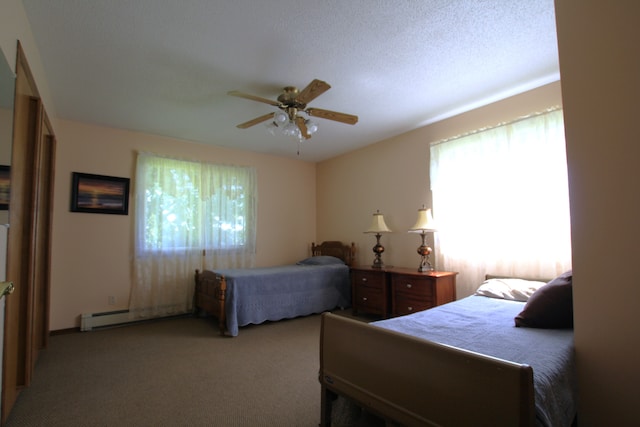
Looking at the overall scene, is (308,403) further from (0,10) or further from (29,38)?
(29,38)

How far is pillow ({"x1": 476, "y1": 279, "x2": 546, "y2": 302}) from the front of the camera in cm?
258

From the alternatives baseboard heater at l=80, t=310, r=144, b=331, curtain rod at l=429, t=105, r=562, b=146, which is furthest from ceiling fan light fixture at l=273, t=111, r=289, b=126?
baseboard heater at l=80, t=310, r=144, b=331

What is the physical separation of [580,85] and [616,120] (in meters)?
0.23

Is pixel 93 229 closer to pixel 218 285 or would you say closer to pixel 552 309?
pixel 218 285

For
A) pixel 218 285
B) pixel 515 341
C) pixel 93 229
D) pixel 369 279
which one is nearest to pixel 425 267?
pixel 369 279

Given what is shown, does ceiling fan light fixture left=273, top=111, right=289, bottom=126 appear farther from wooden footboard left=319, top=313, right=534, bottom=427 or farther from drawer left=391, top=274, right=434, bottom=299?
drawer left=391, top=274, right=434, bottom=299

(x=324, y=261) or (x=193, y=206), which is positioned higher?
(x=193, y=206)

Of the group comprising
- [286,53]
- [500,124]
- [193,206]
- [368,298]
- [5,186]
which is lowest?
[368,298]

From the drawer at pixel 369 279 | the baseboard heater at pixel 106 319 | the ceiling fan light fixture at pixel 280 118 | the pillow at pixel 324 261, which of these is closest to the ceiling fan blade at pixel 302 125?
the ceiling fan light fixture at pixel 280 118

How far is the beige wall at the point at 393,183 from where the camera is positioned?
329 cm

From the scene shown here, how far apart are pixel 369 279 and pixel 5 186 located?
136 inches

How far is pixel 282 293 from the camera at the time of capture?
4.00 metres

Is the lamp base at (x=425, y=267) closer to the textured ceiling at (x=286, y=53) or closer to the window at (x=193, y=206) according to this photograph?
the textured ceiling at (x=286, y=53)

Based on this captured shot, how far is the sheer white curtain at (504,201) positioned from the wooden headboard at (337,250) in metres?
1.53
